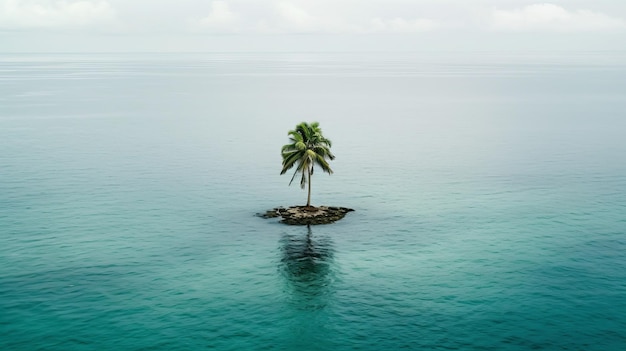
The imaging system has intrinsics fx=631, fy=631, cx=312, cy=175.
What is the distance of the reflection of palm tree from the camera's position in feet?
258

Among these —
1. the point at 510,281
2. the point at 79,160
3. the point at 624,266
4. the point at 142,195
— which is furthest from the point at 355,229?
the point at 79,160

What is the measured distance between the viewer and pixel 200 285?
268 ft

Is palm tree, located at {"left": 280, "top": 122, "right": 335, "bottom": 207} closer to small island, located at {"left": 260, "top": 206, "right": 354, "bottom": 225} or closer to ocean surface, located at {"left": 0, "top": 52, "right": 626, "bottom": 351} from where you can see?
small island, located at {"left": 260, "top": 206, "right": 354, "bottom": 225}

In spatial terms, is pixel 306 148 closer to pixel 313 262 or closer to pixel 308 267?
pixel 313 262

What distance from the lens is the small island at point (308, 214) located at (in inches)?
4379

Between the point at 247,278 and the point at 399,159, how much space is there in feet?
359

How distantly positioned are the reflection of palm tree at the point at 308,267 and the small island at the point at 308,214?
4.96 m

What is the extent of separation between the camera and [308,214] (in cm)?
11381

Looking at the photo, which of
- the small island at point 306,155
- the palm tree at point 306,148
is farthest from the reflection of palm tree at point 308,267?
the palm tree at point 306,148

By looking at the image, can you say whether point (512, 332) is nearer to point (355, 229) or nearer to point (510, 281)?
point (510, 281)

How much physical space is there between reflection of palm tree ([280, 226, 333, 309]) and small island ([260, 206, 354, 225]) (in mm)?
4957

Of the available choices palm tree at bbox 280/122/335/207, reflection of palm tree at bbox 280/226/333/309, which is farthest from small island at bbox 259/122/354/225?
reflection of palm tree at bbox 280/226/333/309

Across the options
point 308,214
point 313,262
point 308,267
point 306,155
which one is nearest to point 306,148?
→ point 306,155

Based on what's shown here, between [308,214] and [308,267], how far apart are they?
995 inches
